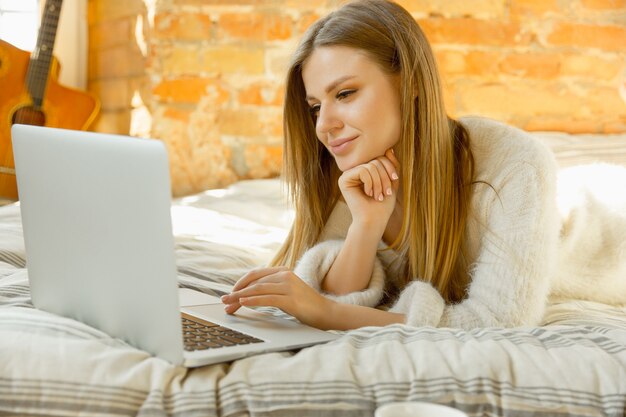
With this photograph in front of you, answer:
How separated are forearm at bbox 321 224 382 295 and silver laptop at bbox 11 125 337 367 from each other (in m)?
0.32

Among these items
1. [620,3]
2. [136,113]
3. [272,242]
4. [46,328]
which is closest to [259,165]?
[136,113]

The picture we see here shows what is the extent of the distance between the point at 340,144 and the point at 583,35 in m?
1.75

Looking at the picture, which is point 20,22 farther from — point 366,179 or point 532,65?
point 366,179

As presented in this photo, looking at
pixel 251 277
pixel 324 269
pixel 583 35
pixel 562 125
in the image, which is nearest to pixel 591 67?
pixel 583 35

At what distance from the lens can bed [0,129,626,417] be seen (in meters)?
0.79

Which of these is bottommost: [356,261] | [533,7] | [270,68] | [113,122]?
[113,122]

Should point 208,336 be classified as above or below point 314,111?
below

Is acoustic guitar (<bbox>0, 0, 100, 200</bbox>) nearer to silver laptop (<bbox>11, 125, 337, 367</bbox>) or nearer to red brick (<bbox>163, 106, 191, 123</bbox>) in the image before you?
red brick (<bbox>163, 106, 191, 123</bbox>)

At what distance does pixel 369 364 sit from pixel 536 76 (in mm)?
2221

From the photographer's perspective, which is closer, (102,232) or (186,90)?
(102,232)

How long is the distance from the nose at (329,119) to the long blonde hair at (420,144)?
0.12 metres

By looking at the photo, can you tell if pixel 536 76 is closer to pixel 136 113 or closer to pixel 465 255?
pixel 136 113

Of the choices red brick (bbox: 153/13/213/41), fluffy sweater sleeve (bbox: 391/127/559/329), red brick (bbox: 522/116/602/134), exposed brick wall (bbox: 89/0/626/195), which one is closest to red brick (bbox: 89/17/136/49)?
exposed brick wall (bbox: 89/0/626/195)

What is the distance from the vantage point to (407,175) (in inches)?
56.2
